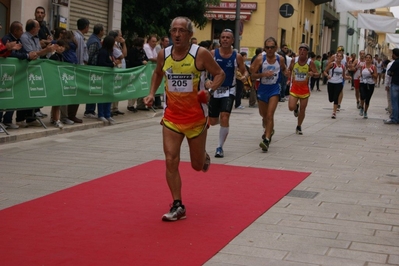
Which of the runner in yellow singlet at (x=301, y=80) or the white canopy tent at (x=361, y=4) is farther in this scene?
the white canopy tent at (x=361, y=4)

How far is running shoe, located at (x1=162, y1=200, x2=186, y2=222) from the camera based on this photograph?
708 centimetres

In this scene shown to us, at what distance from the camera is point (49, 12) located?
19328mm

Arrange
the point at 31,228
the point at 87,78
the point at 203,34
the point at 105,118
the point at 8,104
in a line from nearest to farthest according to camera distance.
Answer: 1. the point at 31,228
2. the point at 8,104
3. the point at 87,78
4. the point at 105,118
5. the point at 203,34

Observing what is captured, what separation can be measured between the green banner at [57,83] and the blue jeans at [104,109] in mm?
153

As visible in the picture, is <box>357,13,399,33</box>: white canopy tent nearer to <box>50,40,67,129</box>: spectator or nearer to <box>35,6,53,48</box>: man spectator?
<box>35,6,53,48</box>: man spectator

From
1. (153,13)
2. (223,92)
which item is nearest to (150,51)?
(153,13)

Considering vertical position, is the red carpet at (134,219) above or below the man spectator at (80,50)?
below

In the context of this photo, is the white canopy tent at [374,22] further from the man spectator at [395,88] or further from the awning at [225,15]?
the awning at [225,15]

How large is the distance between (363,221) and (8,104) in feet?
22.6

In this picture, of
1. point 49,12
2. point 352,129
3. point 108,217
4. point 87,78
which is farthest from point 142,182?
point 49,12

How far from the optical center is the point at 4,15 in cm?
1805

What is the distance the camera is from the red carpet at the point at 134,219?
19.2 feet

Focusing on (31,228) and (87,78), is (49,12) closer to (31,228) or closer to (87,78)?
(87,78)

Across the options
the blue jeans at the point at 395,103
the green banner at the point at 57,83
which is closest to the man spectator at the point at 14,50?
the green banner at the point at 57,83
